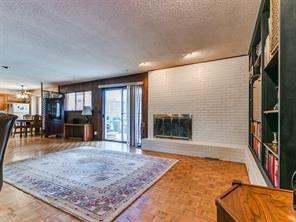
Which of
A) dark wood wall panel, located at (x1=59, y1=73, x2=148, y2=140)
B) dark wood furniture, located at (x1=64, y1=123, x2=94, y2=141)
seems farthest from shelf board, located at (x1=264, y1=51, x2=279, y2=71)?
dark wood furniture, located at (x1=64, y1=123, x2=94, y2=141)

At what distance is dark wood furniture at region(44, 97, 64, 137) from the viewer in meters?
7.57

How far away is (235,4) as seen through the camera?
2.07m

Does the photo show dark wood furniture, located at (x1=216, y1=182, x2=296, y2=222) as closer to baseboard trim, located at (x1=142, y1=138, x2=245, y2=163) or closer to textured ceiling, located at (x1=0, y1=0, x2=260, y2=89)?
textured ceiling, located at (x1=0, y1=0, x2=260, y2=89)

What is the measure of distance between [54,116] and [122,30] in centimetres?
649

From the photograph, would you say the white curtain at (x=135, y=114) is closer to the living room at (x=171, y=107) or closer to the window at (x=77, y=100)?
the living room at (x=171, y=107)

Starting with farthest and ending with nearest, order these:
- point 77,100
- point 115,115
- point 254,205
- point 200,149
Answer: point 77,100 → point 115,115 → point 200,149 → point 254,205

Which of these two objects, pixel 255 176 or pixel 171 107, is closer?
pixel 255 176

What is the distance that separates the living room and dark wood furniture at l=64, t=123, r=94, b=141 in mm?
1621

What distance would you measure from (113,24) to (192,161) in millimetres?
3139

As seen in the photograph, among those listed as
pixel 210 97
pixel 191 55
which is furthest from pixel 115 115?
pixel 191 55

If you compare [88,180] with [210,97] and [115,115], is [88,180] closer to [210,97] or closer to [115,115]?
[210,97]

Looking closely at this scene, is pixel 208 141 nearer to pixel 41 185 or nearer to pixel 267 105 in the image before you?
pixel 267 105

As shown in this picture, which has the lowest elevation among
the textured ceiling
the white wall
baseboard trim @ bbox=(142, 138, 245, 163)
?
baseboard trim @ bbox=(142, 138, 245, 163)

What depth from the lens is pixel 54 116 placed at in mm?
7695
